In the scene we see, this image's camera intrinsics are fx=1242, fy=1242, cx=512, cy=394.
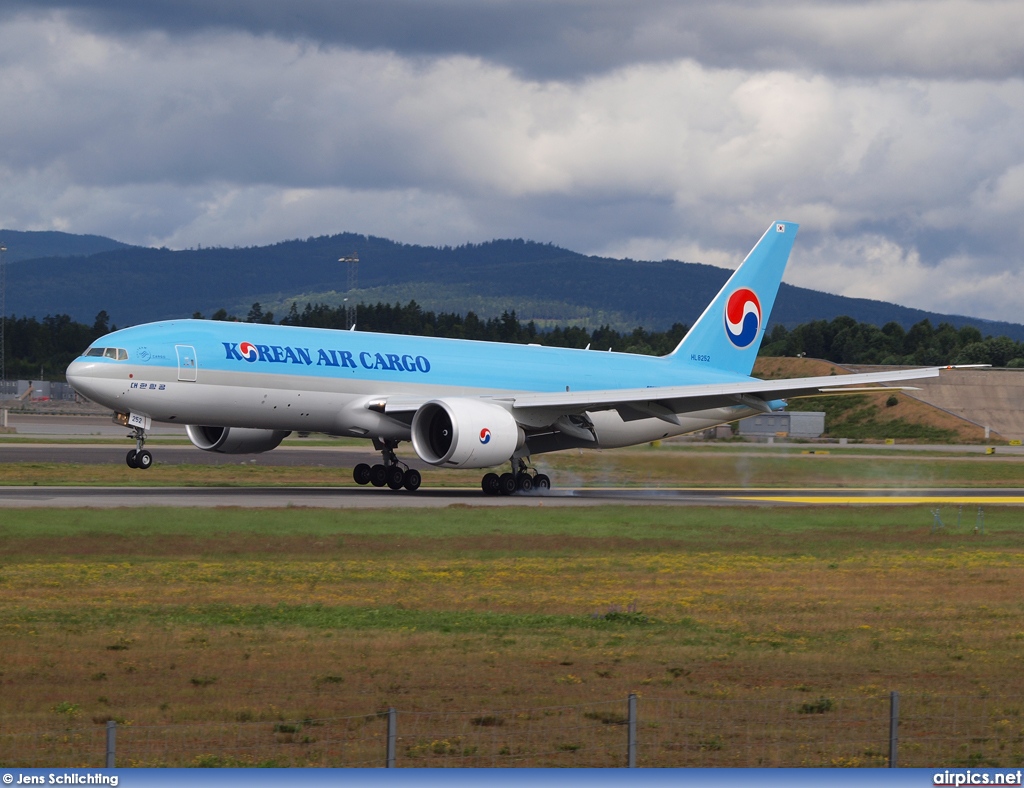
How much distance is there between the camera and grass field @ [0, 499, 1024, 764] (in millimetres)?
14680

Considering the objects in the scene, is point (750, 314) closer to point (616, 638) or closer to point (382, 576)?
point (382, 576)

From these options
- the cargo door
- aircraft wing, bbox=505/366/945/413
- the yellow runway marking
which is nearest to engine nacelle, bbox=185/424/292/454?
the cargo door

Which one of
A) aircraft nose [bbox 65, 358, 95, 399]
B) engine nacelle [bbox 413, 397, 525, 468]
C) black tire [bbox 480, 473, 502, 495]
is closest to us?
aircraft nose [bbox 65, 358, 95, 399]

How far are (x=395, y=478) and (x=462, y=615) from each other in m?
23.5

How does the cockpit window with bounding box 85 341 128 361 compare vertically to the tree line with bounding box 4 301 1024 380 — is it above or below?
below

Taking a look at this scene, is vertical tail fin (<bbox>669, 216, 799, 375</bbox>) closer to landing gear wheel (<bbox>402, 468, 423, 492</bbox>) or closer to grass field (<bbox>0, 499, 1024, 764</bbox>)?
landing gear wheel (<bbox>402, 468, 423, 492</bbox>)

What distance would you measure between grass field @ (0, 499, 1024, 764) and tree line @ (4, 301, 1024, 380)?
413ft

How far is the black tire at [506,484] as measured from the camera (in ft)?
140

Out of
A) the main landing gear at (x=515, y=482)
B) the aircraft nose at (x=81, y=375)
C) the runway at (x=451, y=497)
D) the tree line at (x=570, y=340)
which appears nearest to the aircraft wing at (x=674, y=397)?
the main landing gear at (x=515, y=482)

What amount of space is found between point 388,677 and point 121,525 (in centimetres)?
1495

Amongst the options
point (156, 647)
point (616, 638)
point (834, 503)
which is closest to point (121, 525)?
point (156, 647)

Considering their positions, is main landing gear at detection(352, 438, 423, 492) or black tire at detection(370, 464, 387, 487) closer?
main landing gear at detection(352, 438, 423, 492)

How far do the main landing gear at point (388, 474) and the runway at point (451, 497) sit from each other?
1.31ft

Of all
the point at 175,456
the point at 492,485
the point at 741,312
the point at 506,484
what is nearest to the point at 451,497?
the point at 492,485
